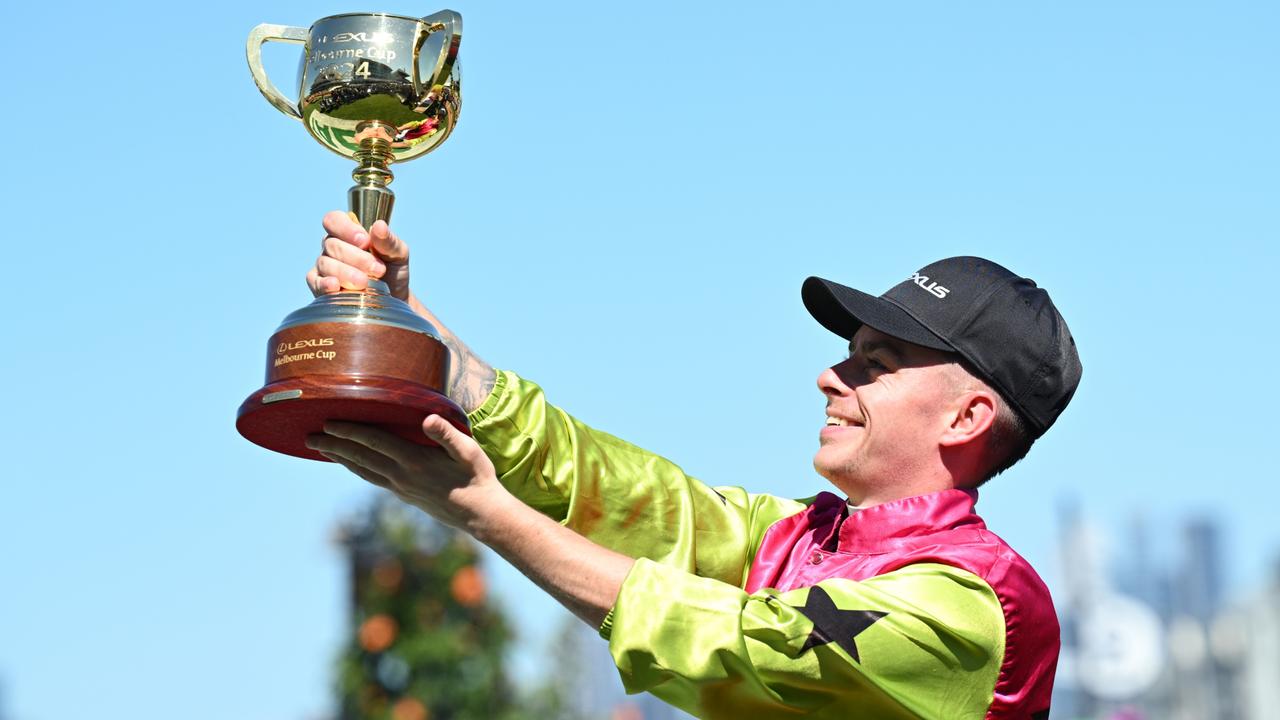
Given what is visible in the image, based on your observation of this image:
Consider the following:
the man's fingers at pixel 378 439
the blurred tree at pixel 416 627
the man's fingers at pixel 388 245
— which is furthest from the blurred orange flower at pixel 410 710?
the man's fingers at pixel 378 439

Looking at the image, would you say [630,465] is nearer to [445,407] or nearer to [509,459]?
[509,459]

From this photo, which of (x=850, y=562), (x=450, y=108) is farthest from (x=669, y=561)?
(x=450, y=108)

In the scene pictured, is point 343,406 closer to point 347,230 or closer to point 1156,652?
point 347,230

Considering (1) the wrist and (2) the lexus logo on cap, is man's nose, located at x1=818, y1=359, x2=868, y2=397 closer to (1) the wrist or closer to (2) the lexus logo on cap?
(2) the lexus logo on cap

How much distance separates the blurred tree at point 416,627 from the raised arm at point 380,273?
7676 millimetres

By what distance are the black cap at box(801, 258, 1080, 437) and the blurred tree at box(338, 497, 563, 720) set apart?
316 inches

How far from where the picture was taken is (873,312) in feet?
14.2

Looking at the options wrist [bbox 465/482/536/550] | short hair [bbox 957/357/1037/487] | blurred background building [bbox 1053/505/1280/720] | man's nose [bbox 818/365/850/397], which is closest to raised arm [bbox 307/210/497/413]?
wrist [bbox 465/482/536/550]

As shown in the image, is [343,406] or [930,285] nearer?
[343,406]

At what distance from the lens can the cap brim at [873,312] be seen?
4281 mm

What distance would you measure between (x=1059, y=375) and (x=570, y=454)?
116 cm

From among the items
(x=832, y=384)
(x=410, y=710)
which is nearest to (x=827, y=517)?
(x=832, y=384)

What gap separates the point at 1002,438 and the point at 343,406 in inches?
59.1

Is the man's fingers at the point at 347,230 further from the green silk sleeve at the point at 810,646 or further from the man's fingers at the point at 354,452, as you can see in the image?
the green silk sleeve at the point at 810,646
